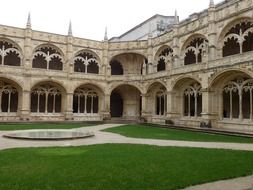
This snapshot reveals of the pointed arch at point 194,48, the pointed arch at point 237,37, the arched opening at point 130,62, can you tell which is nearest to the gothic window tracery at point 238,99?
the pointed arch at point 237,37

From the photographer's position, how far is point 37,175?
20.3ft

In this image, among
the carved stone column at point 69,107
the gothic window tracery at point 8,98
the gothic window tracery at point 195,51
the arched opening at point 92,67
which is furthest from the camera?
the arched opening at point 92,67

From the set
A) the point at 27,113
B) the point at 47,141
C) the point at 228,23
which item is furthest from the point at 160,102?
the point at 47,141

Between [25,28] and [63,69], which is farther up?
[25,28]

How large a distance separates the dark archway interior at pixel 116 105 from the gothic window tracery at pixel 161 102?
5.65 meters

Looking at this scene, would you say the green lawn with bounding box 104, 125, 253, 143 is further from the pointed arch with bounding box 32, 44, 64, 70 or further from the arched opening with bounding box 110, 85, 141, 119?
the pointed arch with bounding box 32, 44, 64, 70

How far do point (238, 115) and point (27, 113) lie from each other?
19.3 metres

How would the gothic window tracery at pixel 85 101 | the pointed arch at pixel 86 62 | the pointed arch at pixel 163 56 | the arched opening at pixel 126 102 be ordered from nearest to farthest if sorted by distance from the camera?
the pointed arch at pixel 163 56, the gothic window tracery at pixel 85 101, the pointed arch at pixel 86 62, the arched opening at pixel 126 102

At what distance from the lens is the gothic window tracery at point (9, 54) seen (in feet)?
86.9

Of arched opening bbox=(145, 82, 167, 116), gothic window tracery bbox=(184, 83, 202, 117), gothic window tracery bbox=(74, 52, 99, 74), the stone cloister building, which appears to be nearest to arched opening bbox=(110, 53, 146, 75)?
the stone cloister building

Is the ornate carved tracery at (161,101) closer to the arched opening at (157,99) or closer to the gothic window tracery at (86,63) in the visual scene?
the arched opening at (157,99)

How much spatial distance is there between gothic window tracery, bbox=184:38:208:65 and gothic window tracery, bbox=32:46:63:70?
13.5 m

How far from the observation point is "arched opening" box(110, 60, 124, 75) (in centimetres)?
3303

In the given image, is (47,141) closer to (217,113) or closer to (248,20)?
(217,113)
